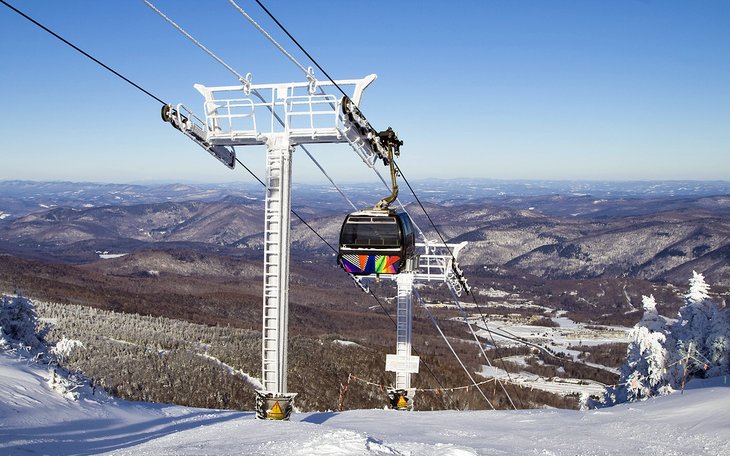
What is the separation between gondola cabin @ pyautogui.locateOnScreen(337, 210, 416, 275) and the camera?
53.1 ft

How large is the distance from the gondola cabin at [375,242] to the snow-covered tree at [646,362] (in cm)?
1965

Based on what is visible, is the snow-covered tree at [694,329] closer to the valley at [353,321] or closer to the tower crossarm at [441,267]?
the valley at [353,321]

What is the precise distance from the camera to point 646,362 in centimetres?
3120

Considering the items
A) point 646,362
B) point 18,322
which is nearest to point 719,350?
point 646,362

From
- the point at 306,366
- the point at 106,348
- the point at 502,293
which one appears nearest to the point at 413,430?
the point at 106,348

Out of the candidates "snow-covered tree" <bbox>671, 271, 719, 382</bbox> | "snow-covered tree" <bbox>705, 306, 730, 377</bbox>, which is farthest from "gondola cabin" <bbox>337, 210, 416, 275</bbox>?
"snow-covered tree" <bbox>705, 306, 730, 377</bbox>

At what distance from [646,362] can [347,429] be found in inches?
877

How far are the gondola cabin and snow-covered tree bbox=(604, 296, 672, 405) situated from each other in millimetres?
19647

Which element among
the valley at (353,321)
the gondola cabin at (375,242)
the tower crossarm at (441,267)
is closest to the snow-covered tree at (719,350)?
the valley at (353,321)

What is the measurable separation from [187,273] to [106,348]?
444 ft

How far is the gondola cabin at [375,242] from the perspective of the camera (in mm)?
16188

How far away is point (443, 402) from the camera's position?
39719 millimetres

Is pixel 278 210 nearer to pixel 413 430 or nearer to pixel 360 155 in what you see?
pixel 360 155

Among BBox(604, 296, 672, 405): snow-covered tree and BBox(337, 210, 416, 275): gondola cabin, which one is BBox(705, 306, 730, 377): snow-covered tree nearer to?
BBox(604, 296, 672, 405): snow-covered tree
